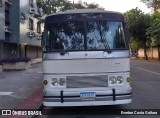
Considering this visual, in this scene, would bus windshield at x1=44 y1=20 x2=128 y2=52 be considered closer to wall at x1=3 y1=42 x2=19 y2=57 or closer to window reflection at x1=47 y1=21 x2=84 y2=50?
window reflection at x1=47 y1=21 x2=84 y2=50

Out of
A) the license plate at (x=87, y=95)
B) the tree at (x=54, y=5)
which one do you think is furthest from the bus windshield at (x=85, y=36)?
the tree at (x=54, y=5)

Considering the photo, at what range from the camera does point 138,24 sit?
212ft

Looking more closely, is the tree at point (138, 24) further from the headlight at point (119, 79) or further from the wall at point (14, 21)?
the headlight at point (119, 79)

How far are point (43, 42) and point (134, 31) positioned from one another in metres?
55.8

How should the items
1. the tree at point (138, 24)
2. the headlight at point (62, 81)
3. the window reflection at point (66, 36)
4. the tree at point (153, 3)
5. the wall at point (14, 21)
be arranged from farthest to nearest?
Result: the tree at point (138, 24)
the tree at point (153, 3)
the wall at point (14, 21)
the window reflection at point (66, 36)
the headlight at point (62, 81)

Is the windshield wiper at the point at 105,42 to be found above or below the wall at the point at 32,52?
above

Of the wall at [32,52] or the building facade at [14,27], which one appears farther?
A: the wall at [32,52]

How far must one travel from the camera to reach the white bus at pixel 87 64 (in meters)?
10.2

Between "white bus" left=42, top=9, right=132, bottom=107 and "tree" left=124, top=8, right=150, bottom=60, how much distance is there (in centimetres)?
5411

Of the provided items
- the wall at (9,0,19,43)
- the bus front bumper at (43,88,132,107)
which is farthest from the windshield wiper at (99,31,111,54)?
the wall at (9,0,19,43)

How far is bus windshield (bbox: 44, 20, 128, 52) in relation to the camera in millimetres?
10469

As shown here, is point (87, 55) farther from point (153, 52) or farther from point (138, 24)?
point (153, 52)

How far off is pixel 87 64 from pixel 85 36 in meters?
0.86

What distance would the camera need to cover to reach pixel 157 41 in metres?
51.3
